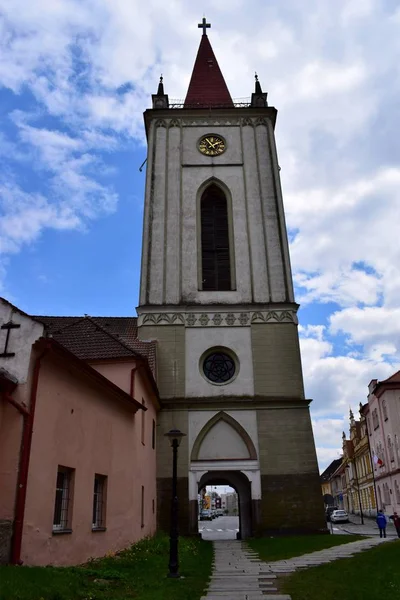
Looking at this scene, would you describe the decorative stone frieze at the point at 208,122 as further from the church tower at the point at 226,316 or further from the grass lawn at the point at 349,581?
the grass lawn at the point at 349,581

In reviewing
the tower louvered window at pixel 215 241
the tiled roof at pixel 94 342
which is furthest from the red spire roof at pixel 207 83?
the tiled roof at pixel 94 342

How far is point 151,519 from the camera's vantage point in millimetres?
19812

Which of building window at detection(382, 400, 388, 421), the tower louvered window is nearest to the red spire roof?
the tower louvered window

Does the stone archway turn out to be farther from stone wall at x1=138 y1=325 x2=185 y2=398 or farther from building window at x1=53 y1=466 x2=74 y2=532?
building window at x1=53 y1=466 x2=74 y2=532

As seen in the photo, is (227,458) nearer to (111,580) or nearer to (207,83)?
(111,580)

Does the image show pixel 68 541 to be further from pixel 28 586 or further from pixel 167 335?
pixel 167 335

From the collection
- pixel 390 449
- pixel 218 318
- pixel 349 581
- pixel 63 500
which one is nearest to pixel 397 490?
pixel 390 449

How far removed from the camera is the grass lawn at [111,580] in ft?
23.1

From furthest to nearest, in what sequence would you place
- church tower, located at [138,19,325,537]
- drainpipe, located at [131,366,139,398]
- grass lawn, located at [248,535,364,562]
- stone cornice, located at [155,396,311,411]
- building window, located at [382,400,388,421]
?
building window, located at [382,400,388,421], stone cornice, located at [155,396,311,411], church tower, located at [138,19,325,537], drainpipe, located at [131,366,139,398], grass lawn, located at [248,535,364,562]

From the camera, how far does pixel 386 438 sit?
138 feet

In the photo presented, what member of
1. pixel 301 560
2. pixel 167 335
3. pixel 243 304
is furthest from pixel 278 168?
pixel 301 560

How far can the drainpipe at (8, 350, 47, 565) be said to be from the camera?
27.9 feet

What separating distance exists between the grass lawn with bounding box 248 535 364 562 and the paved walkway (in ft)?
1.17

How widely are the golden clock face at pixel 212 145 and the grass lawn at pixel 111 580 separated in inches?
875
